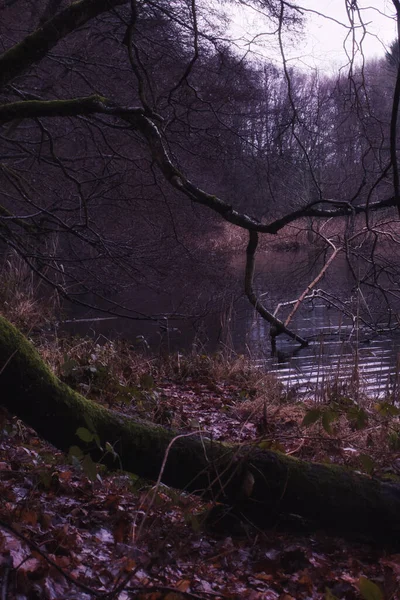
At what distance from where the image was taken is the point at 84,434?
9.57ft

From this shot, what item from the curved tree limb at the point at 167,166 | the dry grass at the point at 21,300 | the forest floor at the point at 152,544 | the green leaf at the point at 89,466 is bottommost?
the forest floor at the point at 152,544

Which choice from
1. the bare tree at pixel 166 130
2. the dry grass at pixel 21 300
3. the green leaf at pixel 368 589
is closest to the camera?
the green leaf at pixel 368 589

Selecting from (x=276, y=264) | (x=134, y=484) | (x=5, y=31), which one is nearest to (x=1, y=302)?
(x=5, y=31)

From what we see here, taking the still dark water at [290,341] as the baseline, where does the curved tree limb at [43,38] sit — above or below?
above

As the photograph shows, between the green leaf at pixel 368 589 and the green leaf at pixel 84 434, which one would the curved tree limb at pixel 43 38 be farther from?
the green leaf at pixel 368 589

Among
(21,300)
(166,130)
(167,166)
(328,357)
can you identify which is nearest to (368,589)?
(167,166)

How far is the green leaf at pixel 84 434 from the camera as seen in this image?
9.55 ft

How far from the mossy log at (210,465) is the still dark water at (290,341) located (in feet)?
10.8

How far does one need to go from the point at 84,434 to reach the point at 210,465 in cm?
64

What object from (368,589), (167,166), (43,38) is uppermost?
(43,38)

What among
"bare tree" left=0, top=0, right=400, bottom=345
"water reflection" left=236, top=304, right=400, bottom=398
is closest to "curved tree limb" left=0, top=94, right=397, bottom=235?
"bare tree" left=0, top=0, right=400, bottom=345

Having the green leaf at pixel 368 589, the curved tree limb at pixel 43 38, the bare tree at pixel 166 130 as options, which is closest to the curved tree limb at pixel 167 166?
the bare tree at pixel 166 130

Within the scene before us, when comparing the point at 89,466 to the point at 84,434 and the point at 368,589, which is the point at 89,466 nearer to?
the point at 84,434

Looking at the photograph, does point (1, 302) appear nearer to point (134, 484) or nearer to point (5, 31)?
point (5, 31)
